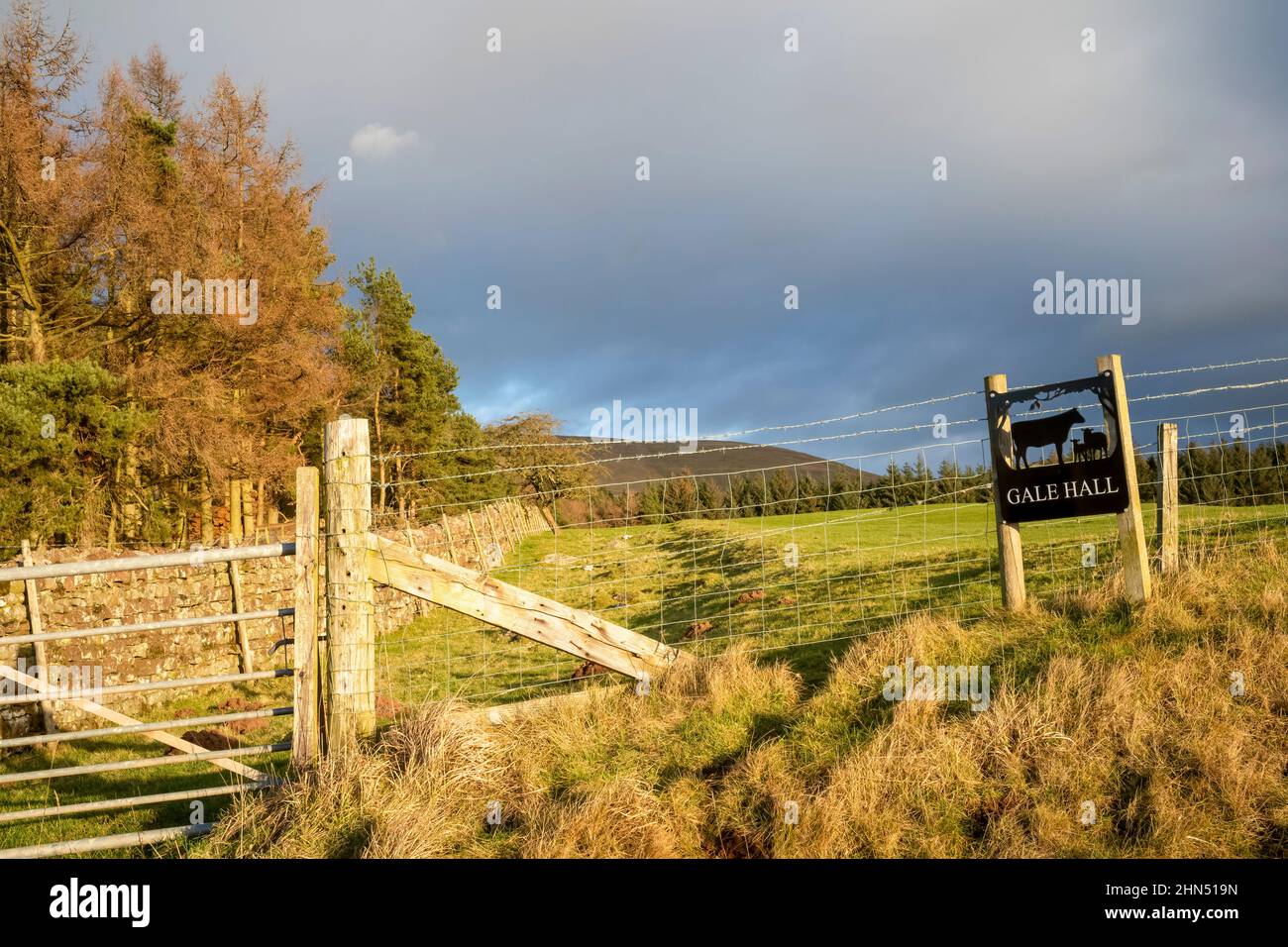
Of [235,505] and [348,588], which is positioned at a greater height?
[235,505]

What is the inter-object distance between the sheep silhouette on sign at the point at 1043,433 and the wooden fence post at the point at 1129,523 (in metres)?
0.34

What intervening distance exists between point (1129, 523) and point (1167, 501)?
1768 millimetres

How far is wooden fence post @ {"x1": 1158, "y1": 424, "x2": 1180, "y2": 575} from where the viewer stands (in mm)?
7562

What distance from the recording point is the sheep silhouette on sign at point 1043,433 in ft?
22.6

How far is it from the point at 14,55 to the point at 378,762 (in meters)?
23.5

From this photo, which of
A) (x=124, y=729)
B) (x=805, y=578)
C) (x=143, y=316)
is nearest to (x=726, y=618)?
(x=805, y=578)

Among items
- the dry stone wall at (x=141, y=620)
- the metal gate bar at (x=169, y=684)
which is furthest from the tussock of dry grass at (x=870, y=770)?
the dry stone wall at (x=141, y=620)

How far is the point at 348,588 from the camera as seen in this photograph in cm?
554

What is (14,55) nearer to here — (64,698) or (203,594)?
(203,594)

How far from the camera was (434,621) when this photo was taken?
17.9 metres

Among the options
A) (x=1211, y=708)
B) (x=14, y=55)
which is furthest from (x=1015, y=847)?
(x=14, y=55)

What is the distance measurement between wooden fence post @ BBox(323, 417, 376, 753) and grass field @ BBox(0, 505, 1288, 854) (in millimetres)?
519

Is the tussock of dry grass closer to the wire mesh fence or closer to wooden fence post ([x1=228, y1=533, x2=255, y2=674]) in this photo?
the wire mesh fence

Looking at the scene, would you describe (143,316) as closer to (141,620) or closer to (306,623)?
(141,620)
